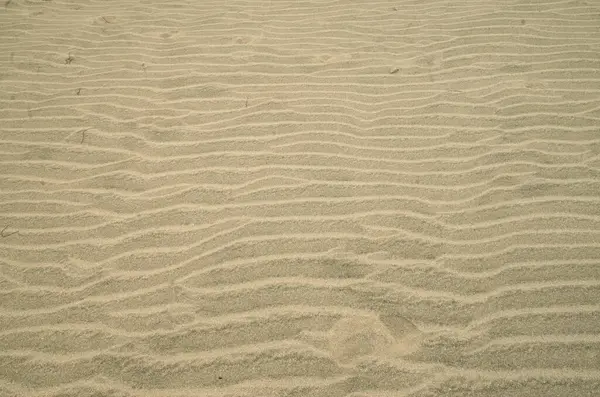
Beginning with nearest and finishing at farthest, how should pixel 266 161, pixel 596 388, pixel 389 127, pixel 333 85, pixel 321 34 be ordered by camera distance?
pixel 596 388 → pixel 266 161 → pixel 389 127 → pixel 333 85 → pixel 321 34

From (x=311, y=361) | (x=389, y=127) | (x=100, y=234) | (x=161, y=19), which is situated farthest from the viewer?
(x=161, y=19)

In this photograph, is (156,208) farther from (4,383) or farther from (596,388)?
(596,388)

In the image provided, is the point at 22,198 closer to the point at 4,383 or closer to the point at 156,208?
the point at 156,208

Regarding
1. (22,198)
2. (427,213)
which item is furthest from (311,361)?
(22,198)

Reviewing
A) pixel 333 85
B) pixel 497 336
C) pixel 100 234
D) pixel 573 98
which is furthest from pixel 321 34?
pixel 497 336

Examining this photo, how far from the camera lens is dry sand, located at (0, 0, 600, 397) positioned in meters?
2.27

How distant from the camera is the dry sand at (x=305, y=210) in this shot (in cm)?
227

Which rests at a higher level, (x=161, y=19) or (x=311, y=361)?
(x=161, y=19)

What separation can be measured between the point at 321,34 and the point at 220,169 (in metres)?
2.48

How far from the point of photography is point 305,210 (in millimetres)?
3012

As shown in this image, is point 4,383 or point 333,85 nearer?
point 4,383

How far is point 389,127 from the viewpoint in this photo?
12.0 ft

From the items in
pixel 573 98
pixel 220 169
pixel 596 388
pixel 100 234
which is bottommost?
pixel 596 388

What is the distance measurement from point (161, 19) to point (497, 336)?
507 centimetres
